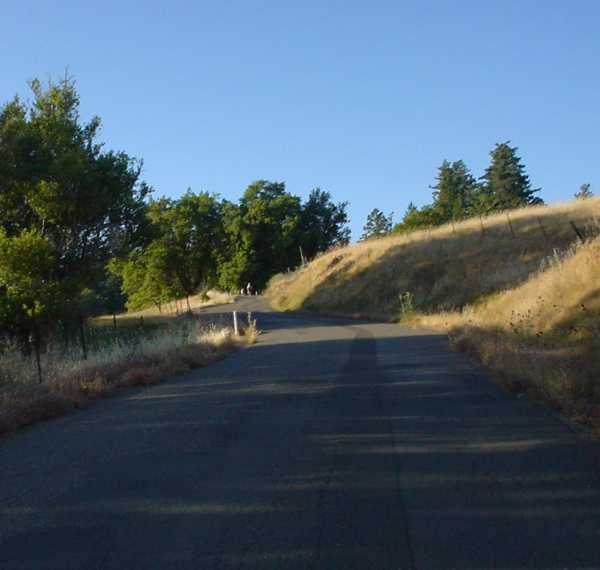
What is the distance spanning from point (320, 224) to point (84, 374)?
254ft

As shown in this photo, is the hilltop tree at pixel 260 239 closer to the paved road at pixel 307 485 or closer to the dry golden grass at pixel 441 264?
the dry golden grass at pixel 441 264

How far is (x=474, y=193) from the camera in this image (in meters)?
91.8

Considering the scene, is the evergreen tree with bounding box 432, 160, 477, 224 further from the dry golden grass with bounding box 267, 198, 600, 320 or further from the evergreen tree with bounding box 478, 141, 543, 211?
the dry golden grass with bounding box 267, 198, 600, 320

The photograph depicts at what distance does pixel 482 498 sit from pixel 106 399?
343 inches

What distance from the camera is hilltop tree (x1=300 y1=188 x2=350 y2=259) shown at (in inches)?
3465

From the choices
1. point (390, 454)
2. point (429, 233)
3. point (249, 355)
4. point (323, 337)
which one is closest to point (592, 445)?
point (390, 454)

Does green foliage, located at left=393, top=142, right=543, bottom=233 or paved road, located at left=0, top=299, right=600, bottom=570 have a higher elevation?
green foliage, located at left=393, top=142, right=543, bottom=233

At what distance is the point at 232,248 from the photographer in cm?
8438

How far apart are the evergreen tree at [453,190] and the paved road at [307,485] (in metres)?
84.7

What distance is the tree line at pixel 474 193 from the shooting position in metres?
82.4

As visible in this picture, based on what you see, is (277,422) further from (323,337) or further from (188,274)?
(188,274)

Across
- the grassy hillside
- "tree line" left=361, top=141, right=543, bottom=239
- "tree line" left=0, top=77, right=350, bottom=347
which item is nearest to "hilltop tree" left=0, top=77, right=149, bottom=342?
"tree line" left=0, top=77, right=350, bottom=347

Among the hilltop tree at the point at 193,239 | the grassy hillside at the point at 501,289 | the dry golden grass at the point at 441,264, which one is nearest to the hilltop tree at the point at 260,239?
the hilltop tree at the point at 193,239

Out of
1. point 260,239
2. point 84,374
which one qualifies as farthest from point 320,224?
point 84,374
